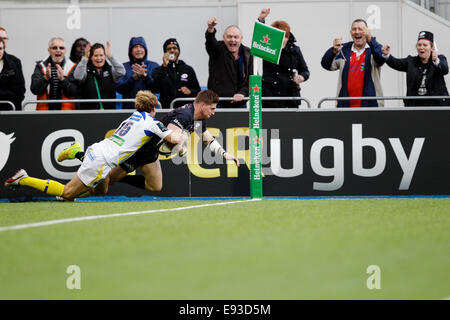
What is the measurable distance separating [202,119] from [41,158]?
2.92 metres

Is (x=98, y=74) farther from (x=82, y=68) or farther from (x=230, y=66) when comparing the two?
(x=230, y=66)

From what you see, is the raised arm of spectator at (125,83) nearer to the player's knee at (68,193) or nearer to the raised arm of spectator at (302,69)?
the player's knee at (68,193)

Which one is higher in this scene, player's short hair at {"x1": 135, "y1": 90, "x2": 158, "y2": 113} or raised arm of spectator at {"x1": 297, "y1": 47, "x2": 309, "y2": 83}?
raised arm of spectator at {"x1": 297, "y1": 47, "x2": 309, "y2": 83}

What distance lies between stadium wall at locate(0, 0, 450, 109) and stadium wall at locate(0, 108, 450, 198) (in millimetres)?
4612

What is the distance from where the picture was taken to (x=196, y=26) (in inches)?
630

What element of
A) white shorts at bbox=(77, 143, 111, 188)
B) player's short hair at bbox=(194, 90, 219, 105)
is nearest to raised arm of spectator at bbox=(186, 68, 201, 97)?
player's short hair at bbox=(194, 90, 219, 105)

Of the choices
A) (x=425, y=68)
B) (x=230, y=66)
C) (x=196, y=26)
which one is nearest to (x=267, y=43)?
(x=230, y=66)

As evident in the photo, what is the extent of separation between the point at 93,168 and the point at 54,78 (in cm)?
269

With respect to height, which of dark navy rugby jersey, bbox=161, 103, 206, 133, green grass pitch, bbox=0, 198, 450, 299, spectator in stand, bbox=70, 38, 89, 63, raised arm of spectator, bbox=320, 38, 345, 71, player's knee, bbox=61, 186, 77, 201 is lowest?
player's knee, bbox=61, 186, 77, 201

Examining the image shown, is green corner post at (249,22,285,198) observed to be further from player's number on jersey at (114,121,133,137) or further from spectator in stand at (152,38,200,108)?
player's number on jersey at (114,121,133,137)

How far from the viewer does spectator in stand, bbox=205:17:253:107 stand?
11.5 metres

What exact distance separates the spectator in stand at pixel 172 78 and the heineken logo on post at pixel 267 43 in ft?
6.15

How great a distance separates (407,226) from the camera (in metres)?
6.14

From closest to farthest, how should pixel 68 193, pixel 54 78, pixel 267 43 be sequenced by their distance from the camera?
A: pixel 68 193, pixel 267 43, pixel 54 78
